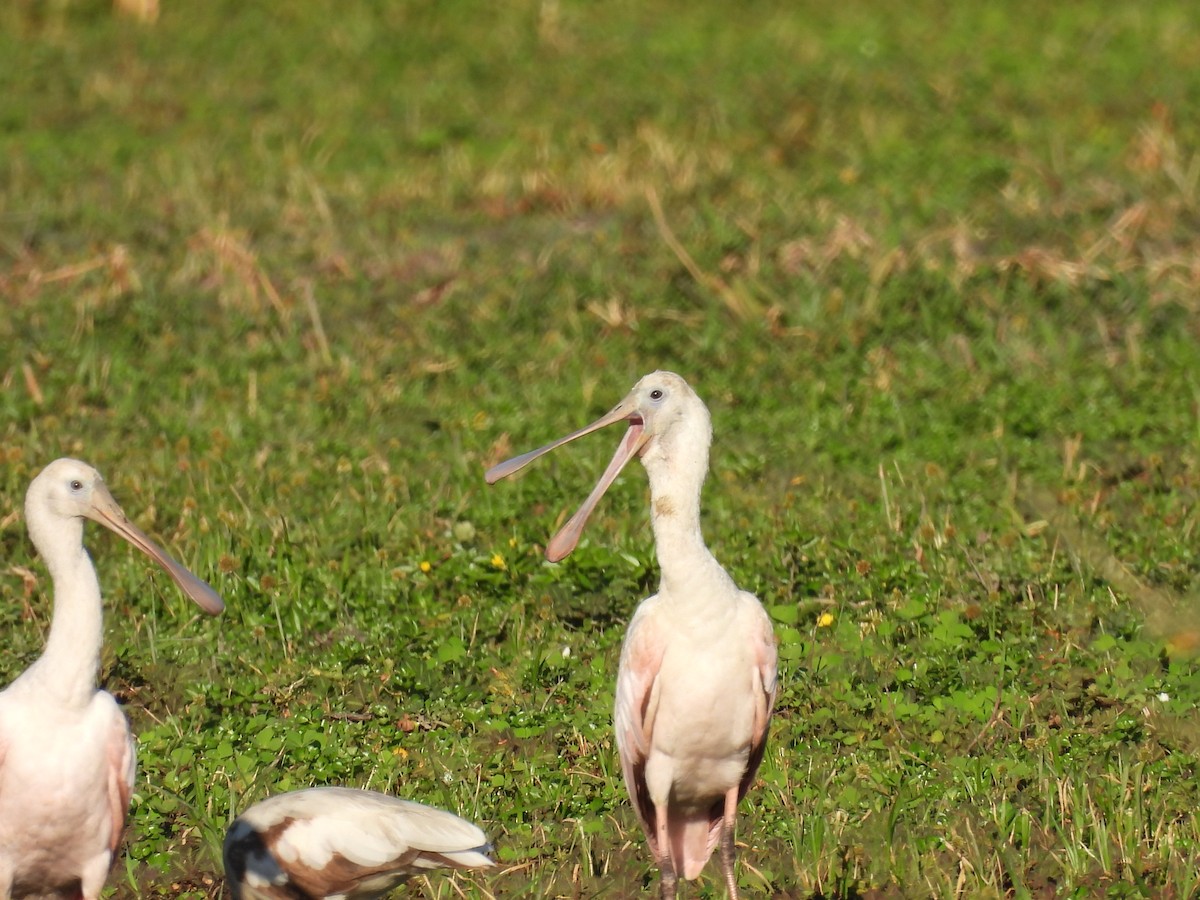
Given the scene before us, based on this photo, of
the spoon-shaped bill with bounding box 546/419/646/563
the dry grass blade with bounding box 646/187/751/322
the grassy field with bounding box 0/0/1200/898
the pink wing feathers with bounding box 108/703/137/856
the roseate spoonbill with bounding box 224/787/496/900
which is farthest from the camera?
the dry grass blade with bounding box 646/187/751/322

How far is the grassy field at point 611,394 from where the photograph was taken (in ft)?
19.7

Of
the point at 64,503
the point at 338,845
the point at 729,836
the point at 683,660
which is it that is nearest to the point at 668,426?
the point at 683,660

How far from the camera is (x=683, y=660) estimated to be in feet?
17.4

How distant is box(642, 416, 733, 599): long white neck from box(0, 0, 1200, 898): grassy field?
812mm

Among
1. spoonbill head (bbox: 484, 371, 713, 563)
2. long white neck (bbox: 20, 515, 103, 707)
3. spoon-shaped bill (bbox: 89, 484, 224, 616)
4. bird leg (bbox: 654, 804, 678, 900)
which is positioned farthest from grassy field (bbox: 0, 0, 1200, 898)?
spoonbill head (bbox: 484, 371, 713, 563)

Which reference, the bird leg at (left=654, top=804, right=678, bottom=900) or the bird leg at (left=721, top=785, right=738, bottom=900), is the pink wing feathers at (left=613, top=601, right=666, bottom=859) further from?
the bird leg at (left=721, top=785, right=738, bottom=900)

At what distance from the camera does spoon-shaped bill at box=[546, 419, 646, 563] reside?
5.52m

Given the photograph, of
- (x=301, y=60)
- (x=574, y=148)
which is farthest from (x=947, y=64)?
(x=301, y=60)

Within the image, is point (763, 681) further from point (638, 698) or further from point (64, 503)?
point (64, 503)

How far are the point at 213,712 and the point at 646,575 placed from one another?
1670 millimetres

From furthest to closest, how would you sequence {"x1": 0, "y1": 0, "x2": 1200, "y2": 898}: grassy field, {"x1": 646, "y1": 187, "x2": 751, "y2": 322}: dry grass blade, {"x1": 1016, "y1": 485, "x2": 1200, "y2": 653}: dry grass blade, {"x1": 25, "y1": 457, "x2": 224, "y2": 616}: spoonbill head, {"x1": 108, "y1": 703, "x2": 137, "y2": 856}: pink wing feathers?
{"x1": 646, "y1": 187, "x2": 751, "y2": 322}: dry grass blade < {"x1": 1016, "y1": 485, "x2": 1200, "y2": 653}: dry grass blade < {"x1": 0, "y1": 0, "x2": 1200, "y2": 898}: grassy field < {"x1": 25, "y1": 457, "x2": 224, "y2": 616}: spoonbill head < {"x1": 108, "y1": 703, "x2": 137, "y2": 856}: pink wing feathers

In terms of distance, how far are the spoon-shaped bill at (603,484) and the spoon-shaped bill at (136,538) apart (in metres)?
1.01

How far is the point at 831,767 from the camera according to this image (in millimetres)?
6012

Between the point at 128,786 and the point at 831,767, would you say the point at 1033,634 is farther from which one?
the point at 128,786
